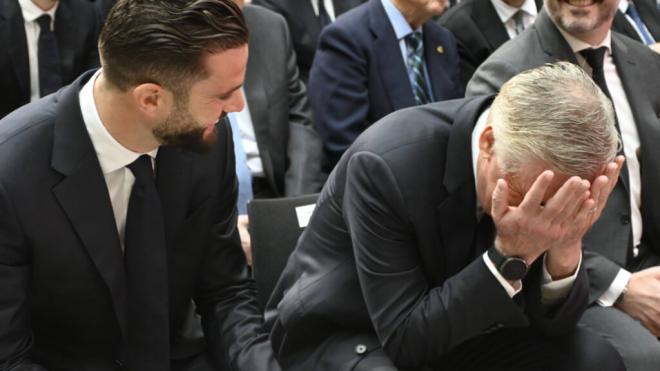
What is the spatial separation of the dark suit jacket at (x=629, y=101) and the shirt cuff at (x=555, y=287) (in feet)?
1.22

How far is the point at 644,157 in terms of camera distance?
2549 millimetres

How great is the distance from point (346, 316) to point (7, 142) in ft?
2.44

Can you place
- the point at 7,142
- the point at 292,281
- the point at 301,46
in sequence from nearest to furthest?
the point at 7,142, the point at 292,281, the point at 301,46

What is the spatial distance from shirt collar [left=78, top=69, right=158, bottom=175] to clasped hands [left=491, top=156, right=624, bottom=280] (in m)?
0.71

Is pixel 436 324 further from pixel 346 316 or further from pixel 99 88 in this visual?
pixel 99 88

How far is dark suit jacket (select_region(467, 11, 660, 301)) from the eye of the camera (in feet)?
8.11

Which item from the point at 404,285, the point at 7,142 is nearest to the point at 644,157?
the point at 404,285

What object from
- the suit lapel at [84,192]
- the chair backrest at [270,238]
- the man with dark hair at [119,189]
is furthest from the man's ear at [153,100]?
the chair backrest at [270,238]

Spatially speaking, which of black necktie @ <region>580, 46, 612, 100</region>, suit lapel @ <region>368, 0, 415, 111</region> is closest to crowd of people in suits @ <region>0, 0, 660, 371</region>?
black necktie @ <region>580, 46, 612, 100</region>

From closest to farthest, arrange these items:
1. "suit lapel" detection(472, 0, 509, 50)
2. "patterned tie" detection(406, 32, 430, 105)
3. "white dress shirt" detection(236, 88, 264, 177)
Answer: "white dress shirt" detection(236, 88, 264, 177)
"patterned tie" detection(406, 32, 430, 105)
"suit lapel" detection(472, 0, 509, 50)

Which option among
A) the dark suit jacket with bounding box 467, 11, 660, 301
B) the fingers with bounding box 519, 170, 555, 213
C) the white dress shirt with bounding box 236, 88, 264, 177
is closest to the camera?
the fingers with bounding box 519, 170, 555, 213

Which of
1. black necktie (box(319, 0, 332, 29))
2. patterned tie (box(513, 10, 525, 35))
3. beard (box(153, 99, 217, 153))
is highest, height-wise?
beard (box(153, 99, 217, 153))

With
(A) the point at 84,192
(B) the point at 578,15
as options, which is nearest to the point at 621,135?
(B) the point at 578,15

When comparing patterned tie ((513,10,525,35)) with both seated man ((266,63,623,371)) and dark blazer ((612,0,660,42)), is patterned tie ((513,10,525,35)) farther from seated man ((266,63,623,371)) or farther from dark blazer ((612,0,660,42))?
seated man ((266,63,623,371))
